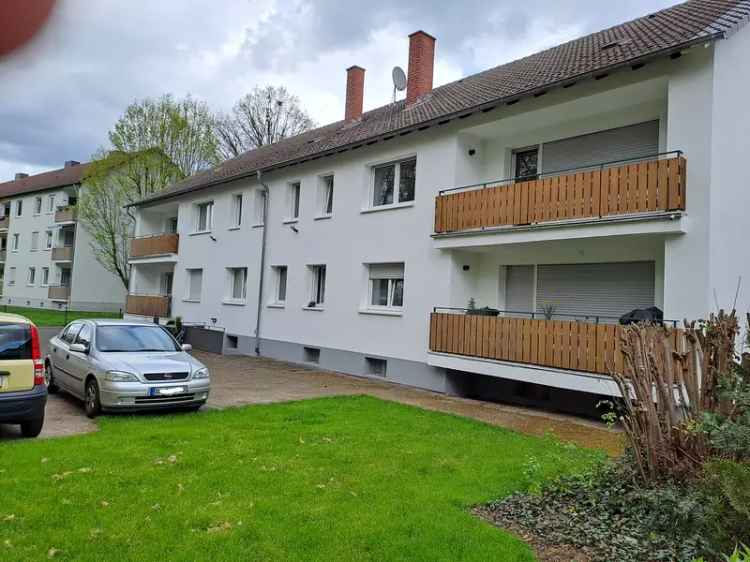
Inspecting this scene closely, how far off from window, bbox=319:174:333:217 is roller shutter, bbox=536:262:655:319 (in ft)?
24.2

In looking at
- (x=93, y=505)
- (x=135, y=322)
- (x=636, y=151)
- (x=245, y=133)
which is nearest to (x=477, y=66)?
(x=636, y=151)

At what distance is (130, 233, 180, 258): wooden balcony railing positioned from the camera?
25.1 meters

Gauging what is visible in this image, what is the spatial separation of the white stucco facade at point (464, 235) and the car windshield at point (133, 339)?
5.73 m

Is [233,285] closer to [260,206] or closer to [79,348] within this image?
[260,206]

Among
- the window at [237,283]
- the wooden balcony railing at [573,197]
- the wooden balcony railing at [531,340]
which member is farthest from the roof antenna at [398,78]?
the wooden balcony railing at [531,340]

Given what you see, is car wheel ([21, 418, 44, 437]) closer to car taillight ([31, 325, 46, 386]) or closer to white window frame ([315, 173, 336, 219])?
car taillight ([31, 325, 46, 386])

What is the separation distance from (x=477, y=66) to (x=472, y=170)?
8.08 meters

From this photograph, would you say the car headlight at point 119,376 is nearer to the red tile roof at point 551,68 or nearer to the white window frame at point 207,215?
the red tile roof at point 551,68

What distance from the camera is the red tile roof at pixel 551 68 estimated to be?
994 cm

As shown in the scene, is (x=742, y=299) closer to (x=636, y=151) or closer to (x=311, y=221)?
(x=636, y=151)

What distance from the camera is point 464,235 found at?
12625mm

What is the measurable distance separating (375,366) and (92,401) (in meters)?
7.79

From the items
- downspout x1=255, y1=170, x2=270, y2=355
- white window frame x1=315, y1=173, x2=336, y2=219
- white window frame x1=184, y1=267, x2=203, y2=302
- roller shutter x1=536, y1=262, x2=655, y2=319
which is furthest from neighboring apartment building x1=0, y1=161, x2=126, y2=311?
roller shutter x1=536, y1=262, x2=655, y2=319

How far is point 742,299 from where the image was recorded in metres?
9.94
